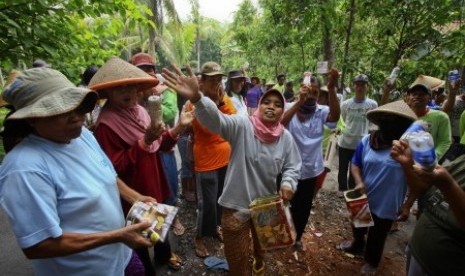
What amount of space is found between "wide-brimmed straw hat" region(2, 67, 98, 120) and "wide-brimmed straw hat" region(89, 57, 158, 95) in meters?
0.68

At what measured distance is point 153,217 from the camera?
1722 millimetres

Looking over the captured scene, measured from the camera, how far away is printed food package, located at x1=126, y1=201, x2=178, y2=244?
5.28ft

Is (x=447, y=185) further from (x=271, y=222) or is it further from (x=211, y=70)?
(x=211, y=70)

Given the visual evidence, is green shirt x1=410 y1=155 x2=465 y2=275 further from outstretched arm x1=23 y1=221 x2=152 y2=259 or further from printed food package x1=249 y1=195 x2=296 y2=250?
outstretched arm x1=23 y1=221 x2=152 y2=259

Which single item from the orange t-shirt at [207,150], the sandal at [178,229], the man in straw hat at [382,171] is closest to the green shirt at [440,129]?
the man in straw hat at [382,171]

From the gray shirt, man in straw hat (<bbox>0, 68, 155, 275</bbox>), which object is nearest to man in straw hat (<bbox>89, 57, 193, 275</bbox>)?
the gray shirt

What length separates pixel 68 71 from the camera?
2820 millimetres

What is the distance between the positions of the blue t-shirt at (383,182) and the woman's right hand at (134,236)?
2.34 meters

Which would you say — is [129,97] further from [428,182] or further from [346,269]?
[346,269]

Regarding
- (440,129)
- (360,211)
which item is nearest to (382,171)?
(360,211)

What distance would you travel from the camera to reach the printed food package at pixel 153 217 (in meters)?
1.61

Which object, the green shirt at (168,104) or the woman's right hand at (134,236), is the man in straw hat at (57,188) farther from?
the green shirt at (168,104)

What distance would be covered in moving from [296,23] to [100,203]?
16.1ft

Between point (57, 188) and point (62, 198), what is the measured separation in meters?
0.05
